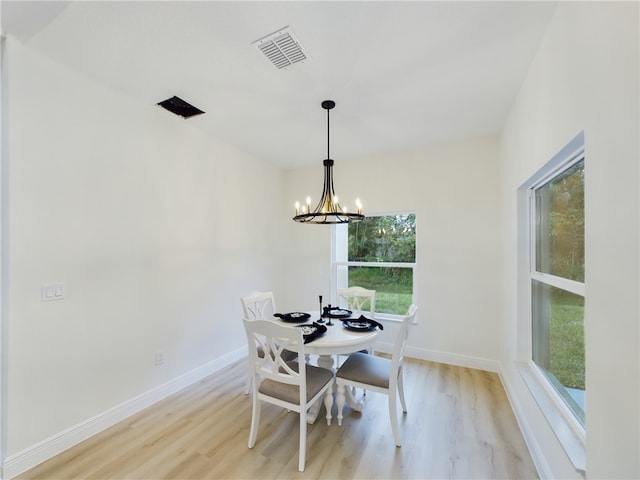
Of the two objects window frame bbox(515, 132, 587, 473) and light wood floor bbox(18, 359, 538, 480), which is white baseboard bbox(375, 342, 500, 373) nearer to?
light wood floor bbox(18, 359, 538, 480)

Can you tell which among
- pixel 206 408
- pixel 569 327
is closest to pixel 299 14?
pixel 569 327

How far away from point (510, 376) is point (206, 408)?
278cm

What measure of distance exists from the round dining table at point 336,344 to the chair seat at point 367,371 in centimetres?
14

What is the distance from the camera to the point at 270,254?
4219 mm

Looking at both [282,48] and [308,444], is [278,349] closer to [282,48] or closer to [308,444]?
[308,444]

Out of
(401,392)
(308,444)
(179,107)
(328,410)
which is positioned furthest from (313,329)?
(179,107)

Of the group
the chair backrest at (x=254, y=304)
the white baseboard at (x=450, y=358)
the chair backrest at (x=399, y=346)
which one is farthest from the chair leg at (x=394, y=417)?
the white baseboard at (x=450, y=358)

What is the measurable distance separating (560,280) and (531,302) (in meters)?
0.67

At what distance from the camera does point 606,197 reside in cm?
107

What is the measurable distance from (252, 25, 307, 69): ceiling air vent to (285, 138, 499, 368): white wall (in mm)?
1973

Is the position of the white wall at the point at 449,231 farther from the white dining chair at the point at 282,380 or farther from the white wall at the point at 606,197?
the white dining chair at the point at 282,380

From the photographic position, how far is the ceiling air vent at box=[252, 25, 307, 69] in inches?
66.9

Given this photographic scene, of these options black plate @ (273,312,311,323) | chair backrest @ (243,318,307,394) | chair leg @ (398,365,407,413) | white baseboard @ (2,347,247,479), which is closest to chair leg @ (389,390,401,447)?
chair leg @ (398,365,407,413)

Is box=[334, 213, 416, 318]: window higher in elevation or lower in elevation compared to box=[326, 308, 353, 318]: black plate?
higher
